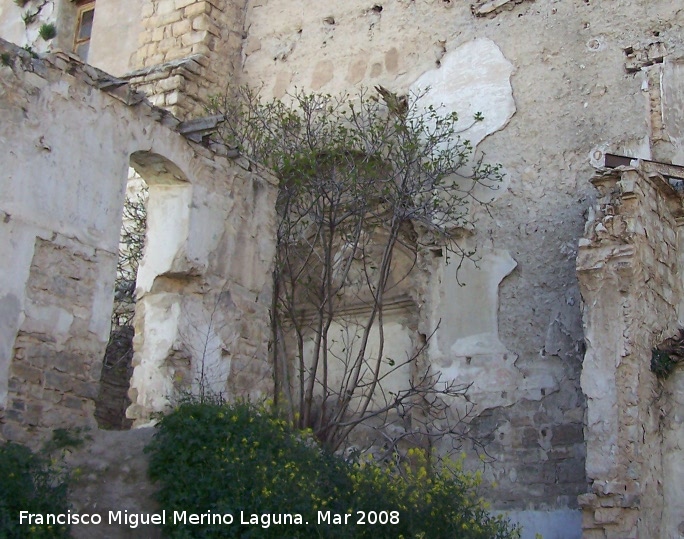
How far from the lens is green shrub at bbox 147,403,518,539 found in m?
6.51

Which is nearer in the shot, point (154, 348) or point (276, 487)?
point (276, 487)

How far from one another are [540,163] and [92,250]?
4659 millimetres

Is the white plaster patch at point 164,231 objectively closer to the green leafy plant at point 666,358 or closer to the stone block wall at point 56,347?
the stone block wall at point 56,347

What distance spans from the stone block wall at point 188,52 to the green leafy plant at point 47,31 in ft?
5.86

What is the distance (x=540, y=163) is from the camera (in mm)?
10133

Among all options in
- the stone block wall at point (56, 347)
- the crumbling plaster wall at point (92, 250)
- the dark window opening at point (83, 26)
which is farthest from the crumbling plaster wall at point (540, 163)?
the dark window opening at point (83, 26)

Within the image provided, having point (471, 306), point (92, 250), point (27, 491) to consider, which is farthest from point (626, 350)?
point (27, 491)

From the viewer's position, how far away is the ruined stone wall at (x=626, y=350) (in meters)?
7.62

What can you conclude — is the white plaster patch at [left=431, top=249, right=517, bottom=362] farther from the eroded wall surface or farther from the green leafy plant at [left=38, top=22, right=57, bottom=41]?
the green leafy plant at [left=38, top=22, right=57, bottom=41]

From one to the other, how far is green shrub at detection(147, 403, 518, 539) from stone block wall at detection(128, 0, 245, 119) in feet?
18.2

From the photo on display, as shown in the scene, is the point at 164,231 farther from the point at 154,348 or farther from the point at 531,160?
the point at 531,160

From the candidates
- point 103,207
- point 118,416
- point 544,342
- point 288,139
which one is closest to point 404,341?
point 544,342

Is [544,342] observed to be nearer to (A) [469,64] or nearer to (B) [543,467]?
(B) [543,467]

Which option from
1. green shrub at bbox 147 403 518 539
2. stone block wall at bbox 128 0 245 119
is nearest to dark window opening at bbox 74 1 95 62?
stone block wall at bbox 128 0 245 119
